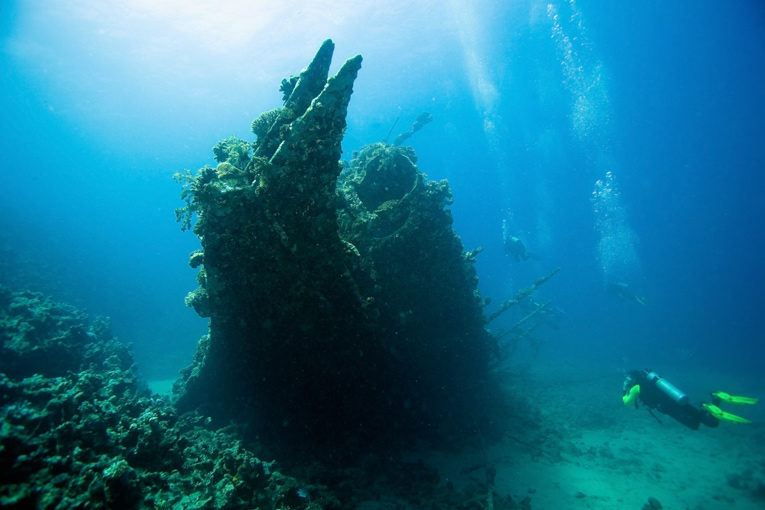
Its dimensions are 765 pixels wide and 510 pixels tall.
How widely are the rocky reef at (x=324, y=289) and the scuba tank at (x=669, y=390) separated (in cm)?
492

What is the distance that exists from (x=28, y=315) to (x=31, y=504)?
1229 centimetres

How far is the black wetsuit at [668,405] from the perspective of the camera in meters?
8.09

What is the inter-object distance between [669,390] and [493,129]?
298 ft

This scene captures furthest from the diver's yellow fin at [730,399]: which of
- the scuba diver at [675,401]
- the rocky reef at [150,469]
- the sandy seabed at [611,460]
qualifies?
the rocky reef at [150,469]

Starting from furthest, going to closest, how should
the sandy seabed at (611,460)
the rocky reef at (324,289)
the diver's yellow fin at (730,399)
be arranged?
the diver's yellow fin at (730,399)
the sandy seabed at (611,460)
the rocky reef at (324,289)

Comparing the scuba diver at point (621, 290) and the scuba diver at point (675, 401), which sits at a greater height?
the scuba diver at point (621, 290)

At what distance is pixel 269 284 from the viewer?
14.9 feet

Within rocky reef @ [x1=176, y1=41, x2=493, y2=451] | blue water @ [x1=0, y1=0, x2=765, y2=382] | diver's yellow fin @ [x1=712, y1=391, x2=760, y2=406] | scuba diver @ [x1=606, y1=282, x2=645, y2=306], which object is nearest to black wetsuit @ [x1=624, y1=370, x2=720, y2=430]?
diver's yellow fin @ [x1=712, y1=391, x2=760, y2=406]

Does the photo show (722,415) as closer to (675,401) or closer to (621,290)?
(675,401)

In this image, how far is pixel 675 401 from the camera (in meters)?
8.30

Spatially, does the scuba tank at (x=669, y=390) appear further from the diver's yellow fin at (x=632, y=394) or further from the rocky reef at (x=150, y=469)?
the rocky reef at (x=150, y=469)

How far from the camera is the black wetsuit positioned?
26.5 ft

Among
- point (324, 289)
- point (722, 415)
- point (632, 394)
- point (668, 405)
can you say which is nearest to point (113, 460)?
point (324, 289)

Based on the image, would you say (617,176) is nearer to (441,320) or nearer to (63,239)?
(441,320)
